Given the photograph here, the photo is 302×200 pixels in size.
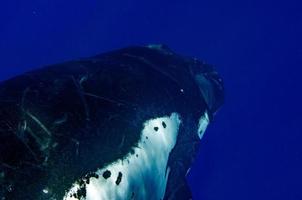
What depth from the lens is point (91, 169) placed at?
3.78 m

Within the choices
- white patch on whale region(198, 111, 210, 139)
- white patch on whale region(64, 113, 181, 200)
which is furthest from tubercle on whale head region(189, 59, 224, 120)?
white patch on whale region(64, 113, 181, 200)

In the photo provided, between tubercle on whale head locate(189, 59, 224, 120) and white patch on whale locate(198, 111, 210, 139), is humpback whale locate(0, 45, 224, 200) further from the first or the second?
tubercle on whale head locate(189, 59, 224, 120)

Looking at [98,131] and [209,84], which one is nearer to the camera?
[98,131]

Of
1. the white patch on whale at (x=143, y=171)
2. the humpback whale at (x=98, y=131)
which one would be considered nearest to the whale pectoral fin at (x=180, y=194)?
the humpback whale at (x=98, y=131)

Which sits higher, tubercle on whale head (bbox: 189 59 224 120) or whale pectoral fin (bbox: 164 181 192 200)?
tubercle on whale head (bbox: 189 59 224 120)

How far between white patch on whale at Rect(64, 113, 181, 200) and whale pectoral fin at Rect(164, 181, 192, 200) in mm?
Result: 319

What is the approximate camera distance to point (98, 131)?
4.02 m

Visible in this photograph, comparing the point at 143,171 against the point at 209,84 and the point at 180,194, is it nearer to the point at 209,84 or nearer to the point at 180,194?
the point at 180,194

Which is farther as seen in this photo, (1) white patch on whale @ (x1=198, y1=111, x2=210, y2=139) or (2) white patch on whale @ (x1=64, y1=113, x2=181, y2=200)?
(1) white patch on whale @ (x1=198, y1=111, x2=210, y2=139)

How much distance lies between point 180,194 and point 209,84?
2149 mm

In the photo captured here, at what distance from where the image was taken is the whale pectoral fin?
201 inches

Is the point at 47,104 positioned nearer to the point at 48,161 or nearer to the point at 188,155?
the point at 48,161

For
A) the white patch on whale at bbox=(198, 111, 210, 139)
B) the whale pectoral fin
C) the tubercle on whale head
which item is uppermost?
the tubercle on whale head

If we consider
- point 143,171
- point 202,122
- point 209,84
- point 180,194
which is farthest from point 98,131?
point 209,84
